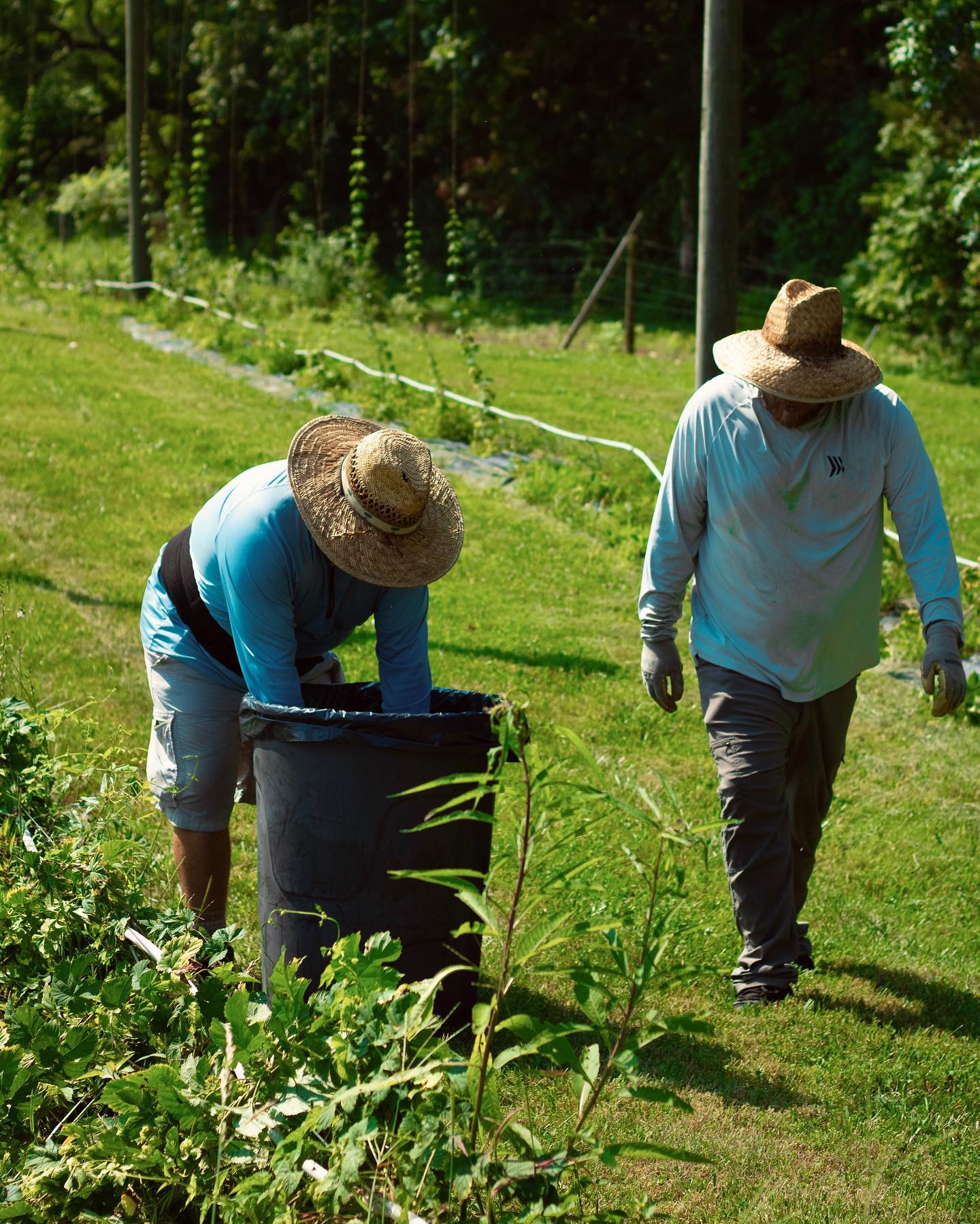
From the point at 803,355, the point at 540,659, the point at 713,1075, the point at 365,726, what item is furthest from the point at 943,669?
the point at 540,659

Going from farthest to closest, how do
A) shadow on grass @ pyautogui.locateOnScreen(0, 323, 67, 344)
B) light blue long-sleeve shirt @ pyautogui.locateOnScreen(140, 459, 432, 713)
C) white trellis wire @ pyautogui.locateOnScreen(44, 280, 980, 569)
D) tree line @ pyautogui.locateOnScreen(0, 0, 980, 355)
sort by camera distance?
tree line @ pyautogui.locateOnScreen(0, 0, 980, 355) → shadow on grass @ pyautogui.locateOnScreen(0, 323, 67, 344) → white trellis wire @ pyautogui.locateOnScreen(44, 280, 980, 569) → light blue long-sleeve shirt @ pyautogui.locateOnScreen(140, 459, 432, 713)

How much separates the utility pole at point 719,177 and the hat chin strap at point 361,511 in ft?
15.5

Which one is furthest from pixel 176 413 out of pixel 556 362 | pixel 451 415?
pixel 556 362

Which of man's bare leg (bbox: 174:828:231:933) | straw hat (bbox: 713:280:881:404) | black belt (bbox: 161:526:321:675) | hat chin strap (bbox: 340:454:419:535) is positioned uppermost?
straw hat (bbox: 713:280:881:404)

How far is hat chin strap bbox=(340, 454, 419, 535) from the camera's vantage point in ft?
11.1

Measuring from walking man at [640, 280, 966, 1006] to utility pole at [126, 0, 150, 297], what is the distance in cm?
1542

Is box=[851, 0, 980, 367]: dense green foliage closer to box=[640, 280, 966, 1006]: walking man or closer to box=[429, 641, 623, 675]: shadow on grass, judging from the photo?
box=[429, 641, 623, 675]: shadow on grass

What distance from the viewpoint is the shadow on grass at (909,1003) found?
4.13 metres

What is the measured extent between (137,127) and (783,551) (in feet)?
53.3

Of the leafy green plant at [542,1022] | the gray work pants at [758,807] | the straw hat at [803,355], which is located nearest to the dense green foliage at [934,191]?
the straw hat at [803,355]

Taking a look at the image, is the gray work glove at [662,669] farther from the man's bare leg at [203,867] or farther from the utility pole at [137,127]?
the utility pole at [137,127]

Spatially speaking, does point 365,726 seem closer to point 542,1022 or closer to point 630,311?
point 542,1022

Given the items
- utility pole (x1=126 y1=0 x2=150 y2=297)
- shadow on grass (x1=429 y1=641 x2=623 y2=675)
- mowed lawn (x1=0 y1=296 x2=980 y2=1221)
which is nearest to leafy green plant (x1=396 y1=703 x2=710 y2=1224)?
mowed lawn (x1=0 y1=296 x2=980 y2=1221)

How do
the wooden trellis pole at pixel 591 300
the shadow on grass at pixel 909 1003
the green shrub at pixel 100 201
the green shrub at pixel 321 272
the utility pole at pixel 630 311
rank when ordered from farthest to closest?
the green shrub at pixel 100 201 < the wooden trellis pole at pixel 591 300 < the green shrub at pixel 321 272 < the utility pole at pixel 630 311 < the shadow on grass at pixel 909 1003
